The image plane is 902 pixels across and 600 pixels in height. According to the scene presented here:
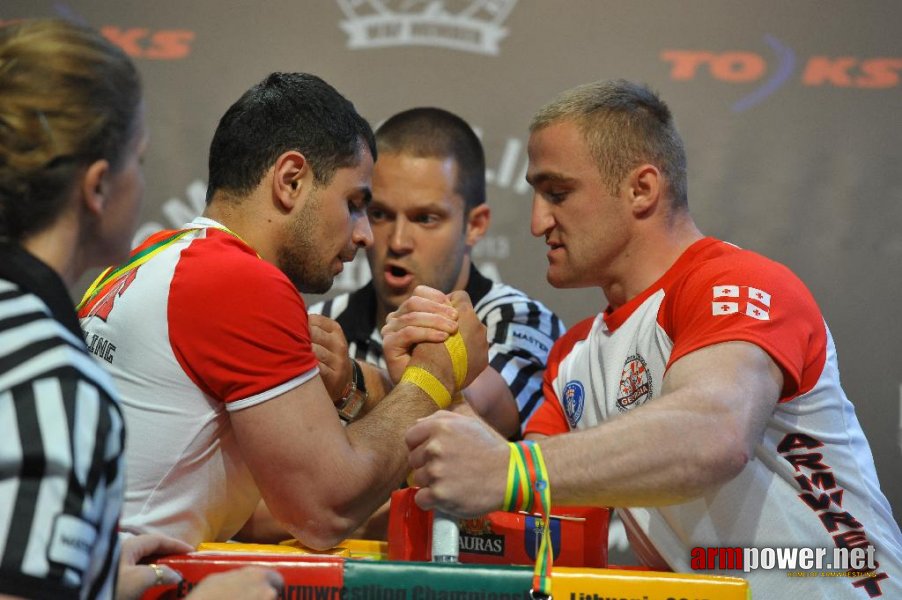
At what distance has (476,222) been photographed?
3148mm

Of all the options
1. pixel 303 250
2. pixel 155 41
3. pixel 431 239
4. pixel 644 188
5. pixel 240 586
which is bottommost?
pixel 240 586

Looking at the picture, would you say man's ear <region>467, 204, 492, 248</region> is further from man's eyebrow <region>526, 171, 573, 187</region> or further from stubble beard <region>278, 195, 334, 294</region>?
stubble beard <region>278, 195, 334, 294</region>

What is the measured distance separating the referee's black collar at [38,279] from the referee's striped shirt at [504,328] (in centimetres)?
181

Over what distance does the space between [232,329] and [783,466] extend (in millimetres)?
984

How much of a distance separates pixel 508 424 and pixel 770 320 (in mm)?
1217

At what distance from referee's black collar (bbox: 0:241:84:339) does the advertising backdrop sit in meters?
2.31

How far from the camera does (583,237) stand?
2230 millimetres

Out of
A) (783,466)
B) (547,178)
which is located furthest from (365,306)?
(783,466)

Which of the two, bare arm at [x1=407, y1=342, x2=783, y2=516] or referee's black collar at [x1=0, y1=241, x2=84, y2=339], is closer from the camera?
referee's black collar at [x1=0, y1=241, x2=84, y2=339]

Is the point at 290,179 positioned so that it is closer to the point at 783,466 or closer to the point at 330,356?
the point at 330,356

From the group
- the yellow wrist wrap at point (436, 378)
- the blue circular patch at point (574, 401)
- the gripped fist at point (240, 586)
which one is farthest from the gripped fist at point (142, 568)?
the blue circular patch at point (574, 401)

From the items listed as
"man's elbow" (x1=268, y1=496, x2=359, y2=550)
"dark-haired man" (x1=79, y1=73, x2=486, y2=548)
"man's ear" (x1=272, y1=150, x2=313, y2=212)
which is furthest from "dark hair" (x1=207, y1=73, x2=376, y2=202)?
"man's elbow" (x1=268, y1=496, x2=359, y2=550)

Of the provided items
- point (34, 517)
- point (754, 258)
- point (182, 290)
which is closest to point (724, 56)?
point (754, 258)

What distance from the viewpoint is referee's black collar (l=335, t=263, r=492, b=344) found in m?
3.06
